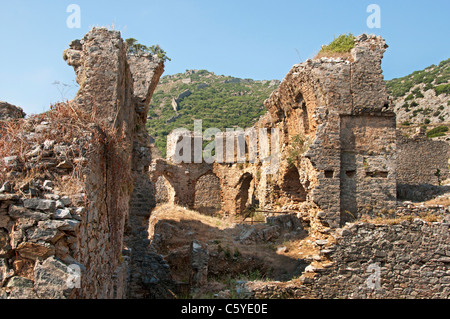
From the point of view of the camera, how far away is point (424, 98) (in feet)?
137

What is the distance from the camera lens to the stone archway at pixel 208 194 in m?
23.9

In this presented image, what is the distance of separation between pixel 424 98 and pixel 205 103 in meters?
26.4

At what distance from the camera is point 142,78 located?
11.9m

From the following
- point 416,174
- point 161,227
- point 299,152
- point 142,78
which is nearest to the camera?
point 142,78

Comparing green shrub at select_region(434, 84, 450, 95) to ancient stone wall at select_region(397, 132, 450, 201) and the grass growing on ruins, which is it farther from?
the grass growing on ruins

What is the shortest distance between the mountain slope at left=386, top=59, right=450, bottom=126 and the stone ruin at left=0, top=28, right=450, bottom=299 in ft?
84.9

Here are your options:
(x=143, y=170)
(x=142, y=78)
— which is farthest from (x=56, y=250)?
(x=142, y=78)

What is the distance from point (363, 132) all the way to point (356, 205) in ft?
7.73

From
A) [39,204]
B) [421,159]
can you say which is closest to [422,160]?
[421,159]

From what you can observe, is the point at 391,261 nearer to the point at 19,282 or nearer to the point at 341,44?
the point at 19,282

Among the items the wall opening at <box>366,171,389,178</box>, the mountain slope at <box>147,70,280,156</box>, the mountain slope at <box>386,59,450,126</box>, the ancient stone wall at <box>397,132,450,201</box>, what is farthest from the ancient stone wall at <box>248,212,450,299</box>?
the mountain slope at <box>147,70,280,156</box>

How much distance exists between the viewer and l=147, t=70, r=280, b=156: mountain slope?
45844mm
